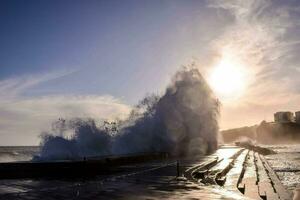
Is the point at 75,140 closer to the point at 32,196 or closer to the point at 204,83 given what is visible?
the point at 204,83

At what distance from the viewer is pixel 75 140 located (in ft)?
204

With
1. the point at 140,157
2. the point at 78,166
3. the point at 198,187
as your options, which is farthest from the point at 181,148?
the point at 198,187

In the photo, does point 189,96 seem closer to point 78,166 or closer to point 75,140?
point 75,140

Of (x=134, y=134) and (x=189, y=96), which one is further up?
(x=189, y=96)

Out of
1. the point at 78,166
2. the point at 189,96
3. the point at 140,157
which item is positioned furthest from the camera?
the point at 189,96

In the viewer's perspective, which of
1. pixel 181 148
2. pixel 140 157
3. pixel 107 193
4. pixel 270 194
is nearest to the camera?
pixel 270 194

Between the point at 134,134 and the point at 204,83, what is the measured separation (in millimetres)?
16463

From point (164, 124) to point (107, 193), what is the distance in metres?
48.1

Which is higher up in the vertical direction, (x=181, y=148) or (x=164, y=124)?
(x=164, y=124)

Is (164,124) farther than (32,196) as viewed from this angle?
Yes

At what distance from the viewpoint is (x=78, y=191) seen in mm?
14375

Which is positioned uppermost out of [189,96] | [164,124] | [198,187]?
[189,96]

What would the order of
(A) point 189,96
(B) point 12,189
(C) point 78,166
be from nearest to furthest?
(B) point 12,189 < (C) point 78,166 < (A) point 189,96

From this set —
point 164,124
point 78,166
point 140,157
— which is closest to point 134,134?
point 164,124
